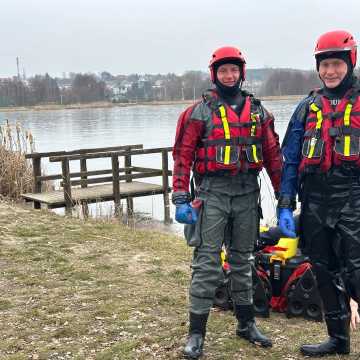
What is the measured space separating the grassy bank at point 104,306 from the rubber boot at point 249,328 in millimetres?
55

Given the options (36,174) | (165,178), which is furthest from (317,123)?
(165,178)

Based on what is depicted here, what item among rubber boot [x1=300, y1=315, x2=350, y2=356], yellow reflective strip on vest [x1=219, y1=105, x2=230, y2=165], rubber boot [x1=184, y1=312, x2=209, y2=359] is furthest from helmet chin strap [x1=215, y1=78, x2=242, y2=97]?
rubber boot [x1=300, y1=315, x2=350, y2=356]

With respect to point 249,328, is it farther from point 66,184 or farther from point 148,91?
point 148,91

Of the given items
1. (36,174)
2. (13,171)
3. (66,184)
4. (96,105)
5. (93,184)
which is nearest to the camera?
(66,184)

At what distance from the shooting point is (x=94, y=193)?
10.9 metres

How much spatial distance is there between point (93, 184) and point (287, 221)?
881 centimetres

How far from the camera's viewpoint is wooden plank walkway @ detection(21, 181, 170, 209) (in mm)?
10234

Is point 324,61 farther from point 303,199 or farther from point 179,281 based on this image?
point 179,281

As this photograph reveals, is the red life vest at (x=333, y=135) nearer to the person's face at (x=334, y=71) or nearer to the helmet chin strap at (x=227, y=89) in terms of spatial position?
the person's face at (x=334, y=71)

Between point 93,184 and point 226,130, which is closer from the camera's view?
point 226,130

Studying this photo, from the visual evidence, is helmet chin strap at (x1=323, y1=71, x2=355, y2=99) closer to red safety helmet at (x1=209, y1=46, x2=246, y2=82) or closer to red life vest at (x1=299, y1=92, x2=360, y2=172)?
red life vest at (x1=299, y1=92, x2=360, y2=172)

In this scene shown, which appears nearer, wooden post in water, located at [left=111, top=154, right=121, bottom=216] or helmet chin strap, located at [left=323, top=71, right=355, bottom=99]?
helmet chin strap, located at [left=323, top=71, right=355, bottom=99]

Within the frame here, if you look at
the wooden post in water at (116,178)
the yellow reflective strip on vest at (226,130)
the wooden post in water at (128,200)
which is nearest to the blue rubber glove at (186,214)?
the yellow reflective strip on vest at (226,130)

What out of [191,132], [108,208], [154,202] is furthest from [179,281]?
[154,202]
